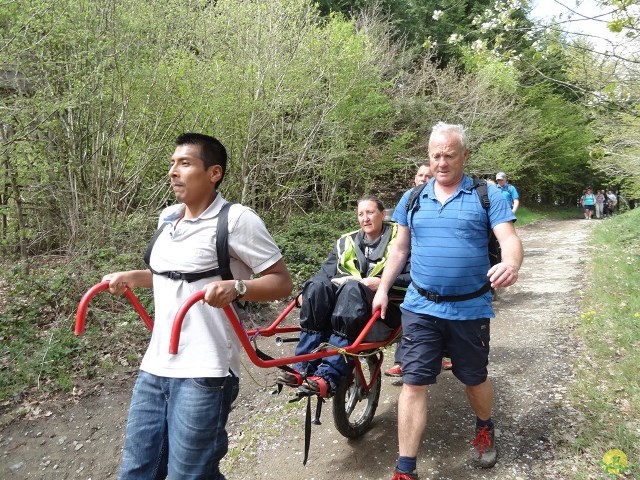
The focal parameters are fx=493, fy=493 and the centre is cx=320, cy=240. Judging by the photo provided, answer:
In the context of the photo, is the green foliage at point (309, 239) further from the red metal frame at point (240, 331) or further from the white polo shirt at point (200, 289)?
the white polo shirt at point (200, 289)

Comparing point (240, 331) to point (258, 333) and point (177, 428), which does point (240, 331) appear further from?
point (258, 333)

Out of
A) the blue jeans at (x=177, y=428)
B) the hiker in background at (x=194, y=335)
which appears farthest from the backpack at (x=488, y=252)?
the blue jeans at (x=177, y=428)

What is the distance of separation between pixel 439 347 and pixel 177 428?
5.45ft

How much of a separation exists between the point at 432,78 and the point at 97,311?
16406 millimetres

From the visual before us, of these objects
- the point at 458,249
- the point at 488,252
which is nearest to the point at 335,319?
the point at 458,249

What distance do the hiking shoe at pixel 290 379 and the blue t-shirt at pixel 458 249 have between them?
2.80ft

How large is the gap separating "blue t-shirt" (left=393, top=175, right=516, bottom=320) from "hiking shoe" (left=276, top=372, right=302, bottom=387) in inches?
33.6

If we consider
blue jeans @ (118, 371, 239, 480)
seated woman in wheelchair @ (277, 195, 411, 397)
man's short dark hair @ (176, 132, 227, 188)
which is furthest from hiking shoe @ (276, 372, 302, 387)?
man's short dark hair @ (176, 132, 227, 188)

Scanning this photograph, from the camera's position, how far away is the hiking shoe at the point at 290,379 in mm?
3064

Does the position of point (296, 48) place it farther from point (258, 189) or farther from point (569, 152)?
point (569, 152)

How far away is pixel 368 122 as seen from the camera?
49.9ft

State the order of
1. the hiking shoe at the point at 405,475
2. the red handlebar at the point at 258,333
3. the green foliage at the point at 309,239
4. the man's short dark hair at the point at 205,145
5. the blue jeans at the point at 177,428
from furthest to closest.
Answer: the green foliage at the point at 309,239 < the hiking shoe at the point at 405,475 < the man's short dark hair at the point at 205,145 < the blue jeans at the point at 177,428 < the red handlebar at the point at 258,333

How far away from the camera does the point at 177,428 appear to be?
220cm

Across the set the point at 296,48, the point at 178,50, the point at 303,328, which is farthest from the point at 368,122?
the point at 303,328
